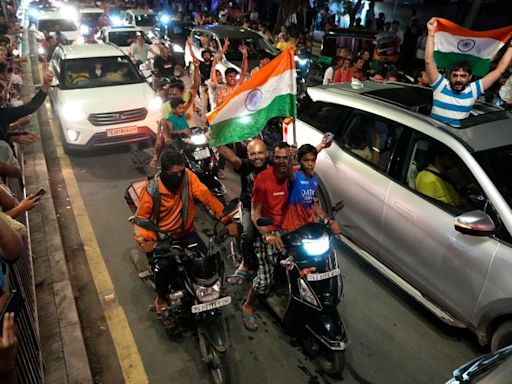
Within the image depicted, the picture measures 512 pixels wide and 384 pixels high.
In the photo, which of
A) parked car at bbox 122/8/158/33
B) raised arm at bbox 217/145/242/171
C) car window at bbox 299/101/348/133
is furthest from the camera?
parked car at bbox 122/8/158/33

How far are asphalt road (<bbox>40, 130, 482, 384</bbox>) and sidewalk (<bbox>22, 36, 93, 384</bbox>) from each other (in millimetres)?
245

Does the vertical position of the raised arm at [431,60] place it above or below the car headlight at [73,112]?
above

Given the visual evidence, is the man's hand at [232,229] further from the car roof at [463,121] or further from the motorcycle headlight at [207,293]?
the car roof at [463,121]

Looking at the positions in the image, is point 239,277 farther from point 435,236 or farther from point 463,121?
point 463,121

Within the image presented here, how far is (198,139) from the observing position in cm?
646

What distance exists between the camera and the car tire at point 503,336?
352 centimetres

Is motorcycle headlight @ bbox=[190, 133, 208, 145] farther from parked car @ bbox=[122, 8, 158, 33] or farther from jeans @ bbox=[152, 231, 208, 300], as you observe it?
parked car @ bbox=[122, 8, 158, 33]

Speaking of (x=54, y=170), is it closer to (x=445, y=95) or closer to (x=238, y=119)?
(x=238, y=119)

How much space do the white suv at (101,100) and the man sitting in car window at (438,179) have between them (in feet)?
18.5

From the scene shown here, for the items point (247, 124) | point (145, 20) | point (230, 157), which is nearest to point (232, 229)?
point (230, 157)

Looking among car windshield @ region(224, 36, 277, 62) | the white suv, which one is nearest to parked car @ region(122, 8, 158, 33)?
car windshield @ region(224, 36, 277, 62)

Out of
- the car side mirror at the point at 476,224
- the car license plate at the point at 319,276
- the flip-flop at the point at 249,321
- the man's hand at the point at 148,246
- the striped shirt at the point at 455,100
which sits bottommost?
the flip-flop at the point at 249,321

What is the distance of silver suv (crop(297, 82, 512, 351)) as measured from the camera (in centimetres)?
356

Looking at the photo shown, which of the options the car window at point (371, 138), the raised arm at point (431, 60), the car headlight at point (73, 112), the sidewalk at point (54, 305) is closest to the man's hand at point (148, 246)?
the sidewalk at point (54, 305)
